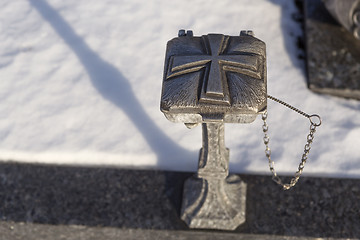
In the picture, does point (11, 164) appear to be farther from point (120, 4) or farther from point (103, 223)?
point (120, 4)

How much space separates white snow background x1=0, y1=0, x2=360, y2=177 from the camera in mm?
2305

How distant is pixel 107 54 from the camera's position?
2738 millimetres

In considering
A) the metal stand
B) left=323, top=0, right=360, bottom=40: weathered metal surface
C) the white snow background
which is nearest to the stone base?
the metal stand

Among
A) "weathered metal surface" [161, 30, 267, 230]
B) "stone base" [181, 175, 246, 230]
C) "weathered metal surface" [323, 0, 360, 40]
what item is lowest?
"stone base" [181, 175, 246, 230]

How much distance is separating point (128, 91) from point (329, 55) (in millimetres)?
1433

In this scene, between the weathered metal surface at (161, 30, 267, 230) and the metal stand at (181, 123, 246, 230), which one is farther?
the metal stand at (181, 123, 246, 230)

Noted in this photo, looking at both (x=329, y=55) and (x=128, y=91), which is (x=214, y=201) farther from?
(x=329, y=55)

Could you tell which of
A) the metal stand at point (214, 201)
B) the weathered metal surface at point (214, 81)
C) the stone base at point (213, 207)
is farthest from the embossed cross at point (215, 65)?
the stone base at point (213, 207)

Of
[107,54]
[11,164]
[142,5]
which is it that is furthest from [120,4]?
[11,164]

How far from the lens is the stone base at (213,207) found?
6.56 feet

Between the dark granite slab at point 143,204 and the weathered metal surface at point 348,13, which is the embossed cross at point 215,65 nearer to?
the dark granite slab at point 143,204

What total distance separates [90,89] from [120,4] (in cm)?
81

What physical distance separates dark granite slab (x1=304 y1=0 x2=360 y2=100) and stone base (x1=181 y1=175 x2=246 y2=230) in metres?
1.01

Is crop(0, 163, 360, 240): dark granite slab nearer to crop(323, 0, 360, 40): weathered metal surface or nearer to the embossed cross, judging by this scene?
the embossed cross
